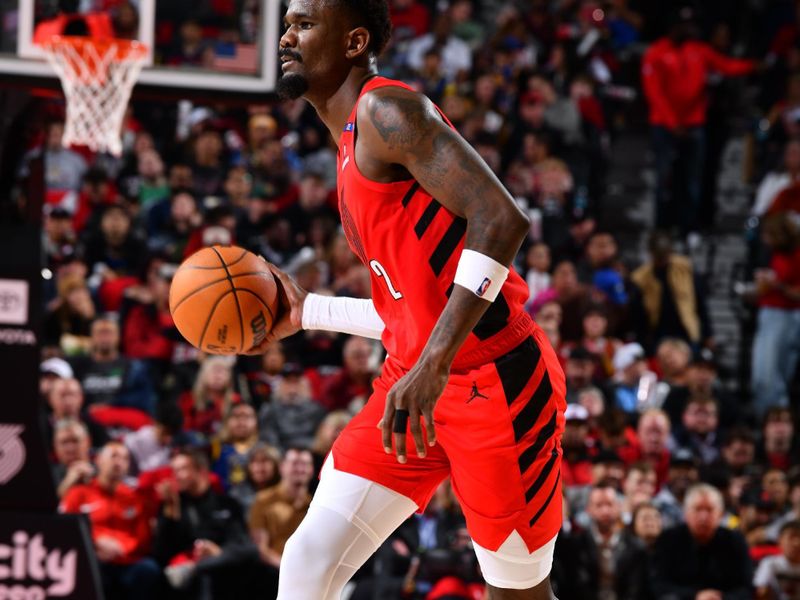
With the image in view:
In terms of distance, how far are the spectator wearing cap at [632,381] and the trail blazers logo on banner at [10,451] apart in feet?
15.1

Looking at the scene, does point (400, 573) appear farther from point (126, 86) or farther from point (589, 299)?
point (589, 299)

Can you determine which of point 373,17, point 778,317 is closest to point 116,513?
point 373,17

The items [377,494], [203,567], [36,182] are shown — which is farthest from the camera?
[203,567]

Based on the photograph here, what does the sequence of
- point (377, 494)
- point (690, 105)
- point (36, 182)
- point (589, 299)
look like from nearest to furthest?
1. point (377, 494)
2. point (36, 182)
3. point (589, 299)
4. point (690, 105)

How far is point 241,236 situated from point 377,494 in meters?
7.12

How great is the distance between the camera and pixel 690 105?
13.4m

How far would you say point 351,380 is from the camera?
31.1 ft

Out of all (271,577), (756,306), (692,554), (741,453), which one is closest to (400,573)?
(271,577)

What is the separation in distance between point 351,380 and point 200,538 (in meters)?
2.11

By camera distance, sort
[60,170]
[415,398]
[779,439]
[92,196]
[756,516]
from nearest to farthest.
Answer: [415,398], [756,516], [779,439], [92,196], [60,170]

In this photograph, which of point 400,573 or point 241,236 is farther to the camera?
point 241,236

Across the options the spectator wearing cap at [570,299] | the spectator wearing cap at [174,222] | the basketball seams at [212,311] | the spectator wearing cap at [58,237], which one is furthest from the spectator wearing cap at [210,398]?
the basketball seams at [212,311]

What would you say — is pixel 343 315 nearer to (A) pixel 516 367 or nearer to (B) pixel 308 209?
(A) pixel 516 367

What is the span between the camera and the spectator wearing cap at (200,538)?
7406 millimetres
